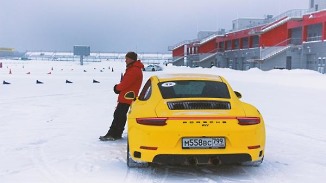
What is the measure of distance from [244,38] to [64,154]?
5997 centimetres

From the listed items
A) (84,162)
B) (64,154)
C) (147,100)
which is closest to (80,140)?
(64,154)

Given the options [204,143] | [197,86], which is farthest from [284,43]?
[204,143]

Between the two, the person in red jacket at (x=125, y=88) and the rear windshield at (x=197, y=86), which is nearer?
the rear windshield at (x=197, y=86)

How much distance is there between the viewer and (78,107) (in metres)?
13.1

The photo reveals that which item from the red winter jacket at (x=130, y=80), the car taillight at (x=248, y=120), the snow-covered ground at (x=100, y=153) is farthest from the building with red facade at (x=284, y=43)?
the car taillight at (x=248, y=120)

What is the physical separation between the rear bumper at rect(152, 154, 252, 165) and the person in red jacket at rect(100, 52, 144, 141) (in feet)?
8.81

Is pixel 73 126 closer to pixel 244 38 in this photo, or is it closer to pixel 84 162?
pixel 84 162

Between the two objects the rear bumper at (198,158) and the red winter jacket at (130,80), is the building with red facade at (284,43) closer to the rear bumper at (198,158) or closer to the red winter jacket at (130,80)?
the red winter jacket at (130,80)

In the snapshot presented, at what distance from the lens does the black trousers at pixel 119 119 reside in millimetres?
7508

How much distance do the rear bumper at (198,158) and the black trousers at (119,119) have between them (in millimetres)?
2806

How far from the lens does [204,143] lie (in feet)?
15.6

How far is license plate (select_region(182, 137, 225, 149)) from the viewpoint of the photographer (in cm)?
473

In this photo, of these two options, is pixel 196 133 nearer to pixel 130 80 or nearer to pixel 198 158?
pixel 198 158

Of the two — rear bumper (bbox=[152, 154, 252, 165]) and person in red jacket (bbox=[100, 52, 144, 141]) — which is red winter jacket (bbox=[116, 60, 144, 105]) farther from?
rear bumper (bbox=[152, 154, 252, 165])
